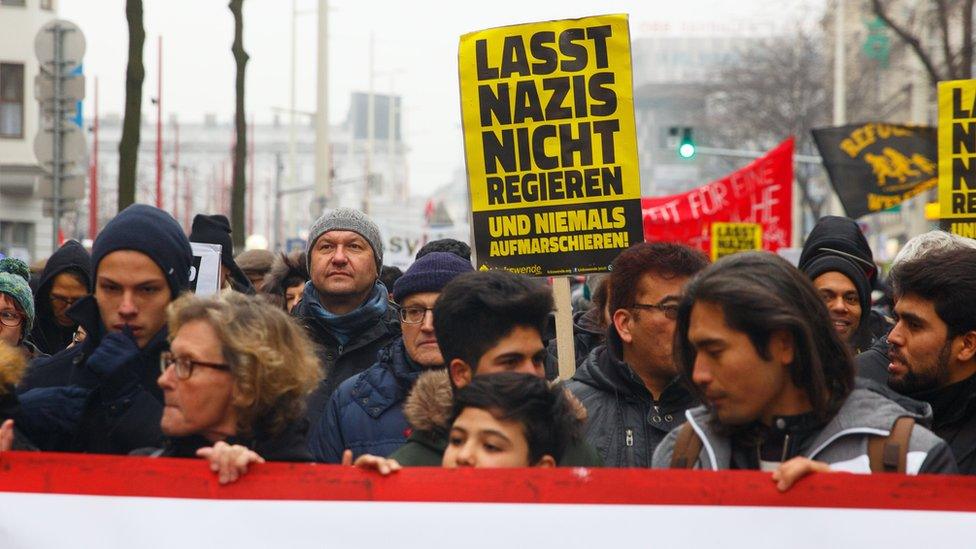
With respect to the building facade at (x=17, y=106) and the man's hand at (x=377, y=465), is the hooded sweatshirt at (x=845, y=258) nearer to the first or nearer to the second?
the man's hand at (x=377, y=465)

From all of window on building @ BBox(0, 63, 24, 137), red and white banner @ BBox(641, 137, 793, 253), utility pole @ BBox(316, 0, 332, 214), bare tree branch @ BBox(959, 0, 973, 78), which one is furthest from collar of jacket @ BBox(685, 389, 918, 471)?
window on building @ BBox(0, 63, 24, 137)

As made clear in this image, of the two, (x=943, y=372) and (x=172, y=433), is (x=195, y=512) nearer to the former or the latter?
(x=172, y=433)

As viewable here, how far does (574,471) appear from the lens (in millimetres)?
3328

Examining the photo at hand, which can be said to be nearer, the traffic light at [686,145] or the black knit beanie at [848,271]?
the black knit beanie at [848,271]

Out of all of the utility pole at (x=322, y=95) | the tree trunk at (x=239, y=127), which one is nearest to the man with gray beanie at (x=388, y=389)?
the tree trunk at (x=239, y=127)

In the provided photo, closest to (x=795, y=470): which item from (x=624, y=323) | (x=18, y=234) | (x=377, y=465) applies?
(x=377, y=465)

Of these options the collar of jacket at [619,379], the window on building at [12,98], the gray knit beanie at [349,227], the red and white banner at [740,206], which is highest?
the window on building at [12,98]

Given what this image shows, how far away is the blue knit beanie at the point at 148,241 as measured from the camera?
13.8 ft

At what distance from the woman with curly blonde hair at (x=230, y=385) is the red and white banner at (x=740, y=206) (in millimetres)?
10339

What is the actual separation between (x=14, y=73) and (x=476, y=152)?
1239 inches

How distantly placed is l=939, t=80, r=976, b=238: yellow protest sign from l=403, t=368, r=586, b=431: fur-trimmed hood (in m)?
3.96

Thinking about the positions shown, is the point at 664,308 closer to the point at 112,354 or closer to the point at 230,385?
the point at 230,385

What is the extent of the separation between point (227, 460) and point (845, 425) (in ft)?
4.41

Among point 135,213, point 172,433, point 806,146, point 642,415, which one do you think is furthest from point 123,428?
point 806,146
